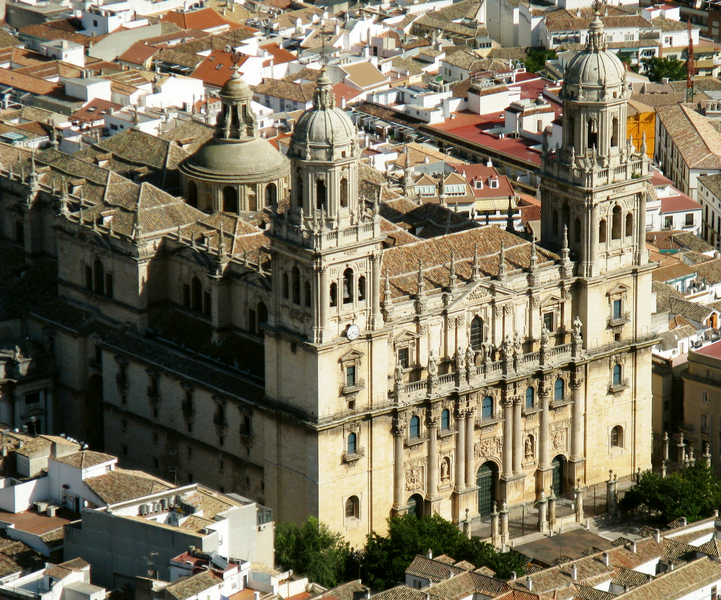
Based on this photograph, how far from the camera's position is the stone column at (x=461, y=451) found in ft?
493

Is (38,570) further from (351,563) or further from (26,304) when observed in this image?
(26,304)

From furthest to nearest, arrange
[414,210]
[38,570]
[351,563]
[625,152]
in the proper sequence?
1. [414,210]
2. [625,152]
3. [351,563]
4. [38,570]

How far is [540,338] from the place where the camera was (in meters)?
154

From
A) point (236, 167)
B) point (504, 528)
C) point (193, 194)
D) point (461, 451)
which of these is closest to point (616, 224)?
point (461, 451)

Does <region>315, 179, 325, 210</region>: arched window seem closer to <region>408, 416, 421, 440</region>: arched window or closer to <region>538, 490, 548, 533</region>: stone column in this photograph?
<region>408, 416, 421, 440</region>: arched window

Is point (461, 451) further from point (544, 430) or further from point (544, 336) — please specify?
point (544, 336)

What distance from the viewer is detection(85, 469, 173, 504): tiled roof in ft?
455

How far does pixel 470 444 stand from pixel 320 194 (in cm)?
2158

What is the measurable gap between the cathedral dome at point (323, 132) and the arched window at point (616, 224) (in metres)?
22.9

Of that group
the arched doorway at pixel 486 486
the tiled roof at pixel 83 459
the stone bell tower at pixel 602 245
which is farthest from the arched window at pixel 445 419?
the tiled roof at pixel 83 459

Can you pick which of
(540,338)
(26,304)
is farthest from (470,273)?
(26,304)

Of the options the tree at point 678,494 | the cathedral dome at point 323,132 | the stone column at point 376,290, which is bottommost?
the tree at point 678,494

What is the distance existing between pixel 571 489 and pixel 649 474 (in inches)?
240

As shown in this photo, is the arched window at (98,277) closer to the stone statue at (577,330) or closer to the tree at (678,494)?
the stone statue at (577,330)
